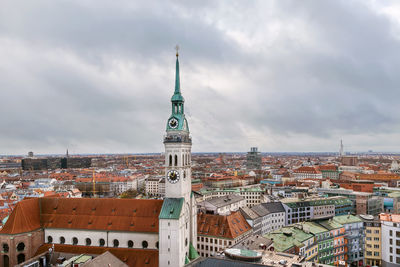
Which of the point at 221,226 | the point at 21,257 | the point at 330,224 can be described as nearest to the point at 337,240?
the point at 330,224

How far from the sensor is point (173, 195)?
56.9 m

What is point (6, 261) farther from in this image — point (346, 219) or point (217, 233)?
point (346, 219)

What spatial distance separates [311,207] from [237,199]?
1072 inches

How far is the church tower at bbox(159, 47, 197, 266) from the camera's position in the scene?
53.7 metres

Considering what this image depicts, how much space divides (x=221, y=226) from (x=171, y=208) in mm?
30308

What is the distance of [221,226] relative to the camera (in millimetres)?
81188

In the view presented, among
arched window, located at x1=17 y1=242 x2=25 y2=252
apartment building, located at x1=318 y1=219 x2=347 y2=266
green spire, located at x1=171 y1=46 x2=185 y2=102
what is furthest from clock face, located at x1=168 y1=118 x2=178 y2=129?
apartment building, located at x1=318 y1=219 x2=347 y2=266

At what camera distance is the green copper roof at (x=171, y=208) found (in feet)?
177

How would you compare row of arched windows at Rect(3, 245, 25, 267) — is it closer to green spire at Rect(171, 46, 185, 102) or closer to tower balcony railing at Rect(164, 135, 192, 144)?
tower balcony railing at Rect(164, 135, 192, 144)

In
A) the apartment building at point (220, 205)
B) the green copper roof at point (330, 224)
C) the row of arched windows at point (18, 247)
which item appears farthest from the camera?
the apartment building at point (220, 205)

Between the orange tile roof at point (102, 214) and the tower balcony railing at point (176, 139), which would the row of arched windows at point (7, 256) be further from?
the tower balcony railing at point (176, 139)

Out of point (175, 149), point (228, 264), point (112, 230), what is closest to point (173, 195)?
point (175, 149)

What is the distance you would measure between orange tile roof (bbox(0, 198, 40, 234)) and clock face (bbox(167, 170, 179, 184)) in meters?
27.5

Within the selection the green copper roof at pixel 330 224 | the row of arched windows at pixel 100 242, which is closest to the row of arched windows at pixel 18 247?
the row of arched windows at pixel 100 242
